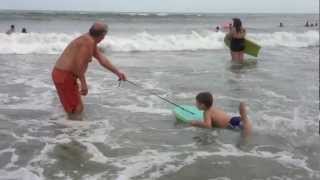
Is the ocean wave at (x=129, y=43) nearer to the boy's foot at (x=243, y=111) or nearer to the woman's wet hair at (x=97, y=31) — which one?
the woman's wet hair at (x=97, y=31)

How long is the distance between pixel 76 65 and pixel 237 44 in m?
9.35

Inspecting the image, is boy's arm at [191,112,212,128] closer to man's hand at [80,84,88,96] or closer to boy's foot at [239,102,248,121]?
boy's foot at [239,102,248,121]

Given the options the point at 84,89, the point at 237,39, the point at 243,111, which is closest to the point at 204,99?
the point at 243,111

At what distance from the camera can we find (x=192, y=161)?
593 centimetres

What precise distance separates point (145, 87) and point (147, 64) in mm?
4604

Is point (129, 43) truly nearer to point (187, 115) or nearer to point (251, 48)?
point (251, 48)

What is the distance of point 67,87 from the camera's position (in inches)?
297

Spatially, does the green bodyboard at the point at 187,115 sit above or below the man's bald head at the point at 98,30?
below

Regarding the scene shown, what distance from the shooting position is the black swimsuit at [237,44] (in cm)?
1592

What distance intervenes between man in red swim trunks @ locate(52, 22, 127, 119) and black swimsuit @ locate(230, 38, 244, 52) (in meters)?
8.99

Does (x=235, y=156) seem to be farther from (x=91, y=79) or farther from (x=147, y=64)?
(x=147, y=64)

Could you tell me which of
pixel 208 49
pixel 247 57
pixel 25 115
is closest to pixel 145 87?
pixel 25 115

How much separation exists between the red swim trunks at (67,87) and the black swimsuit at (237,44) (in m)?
9.14

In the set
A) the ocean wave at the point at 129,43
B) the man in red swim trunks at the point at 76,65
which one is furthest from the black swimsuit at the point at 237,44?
the man in red swim trunks at the point at 76,65
